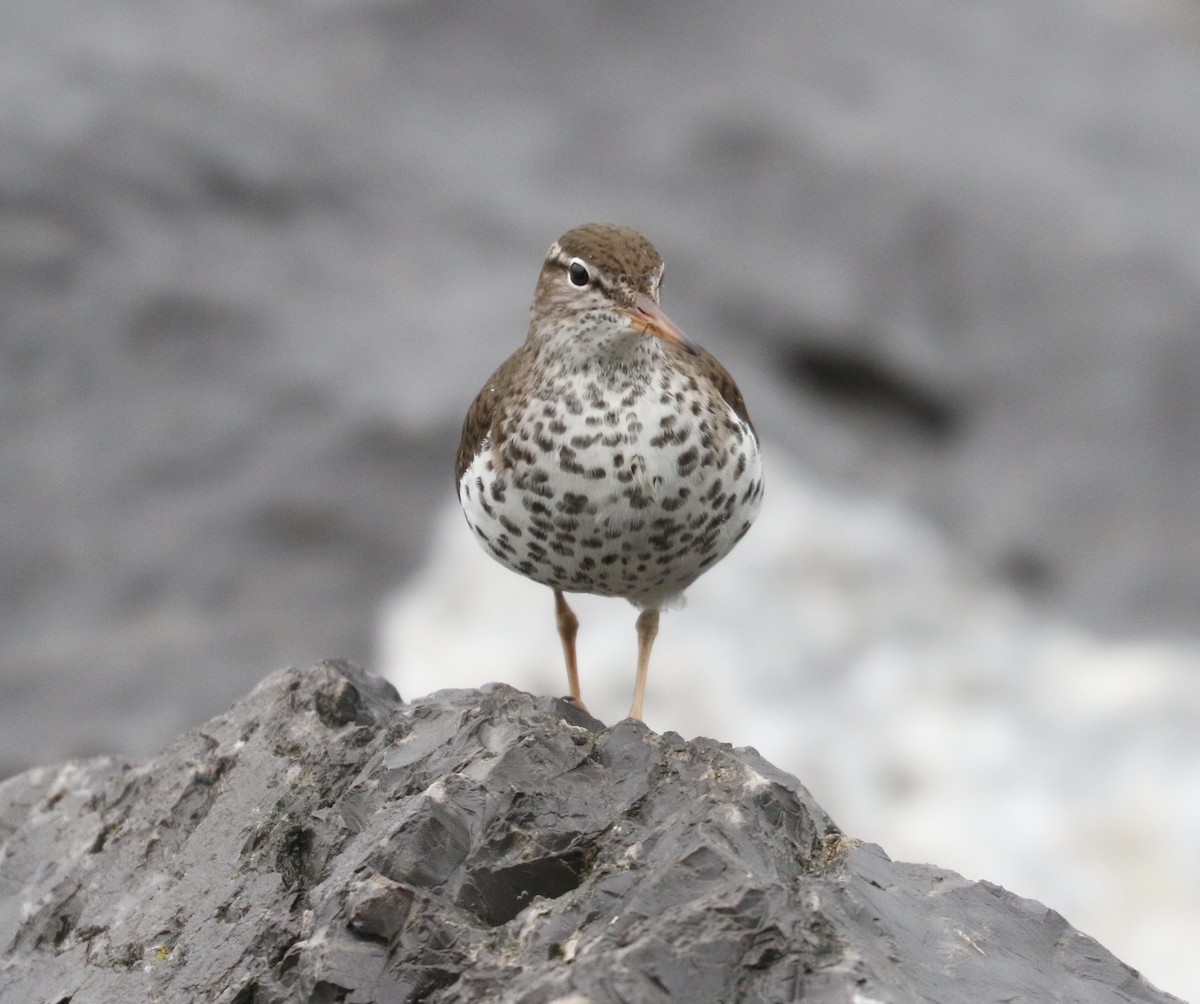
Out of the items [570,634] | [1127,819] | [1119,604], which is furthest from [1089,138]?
[570,634]

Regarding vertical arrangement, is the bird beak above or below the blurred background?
below

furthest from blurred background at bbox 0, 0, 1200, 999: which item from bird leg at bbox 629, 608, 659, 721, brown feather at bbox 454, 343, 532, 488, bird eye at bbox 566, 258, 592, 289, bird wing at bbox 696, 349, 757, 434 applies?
bird eye at bbox 566, 258, 592, 289

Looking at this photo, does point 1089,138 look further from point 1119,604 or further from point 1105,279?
point 1119,604

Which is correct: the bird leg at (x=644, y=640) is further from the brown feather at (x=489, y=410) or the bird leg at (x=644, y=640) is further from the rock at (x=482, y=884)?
the rock at (x=482, y=884)

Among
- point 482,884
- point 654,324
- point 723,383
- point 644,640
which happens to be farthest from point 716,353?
point 482,884

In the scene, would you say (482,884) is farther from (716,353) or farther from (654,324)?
(716,353)

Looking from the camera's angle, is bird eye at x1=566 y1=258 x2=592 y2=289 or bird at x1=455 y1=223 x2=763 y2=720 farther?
bird eye at x1=566 y1=258 x2=592 y2=289

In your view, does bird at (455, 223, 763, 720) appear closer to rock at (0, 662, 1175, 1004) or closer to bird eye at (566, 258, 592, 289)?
bird eye at (566, 258, 592, 289)
